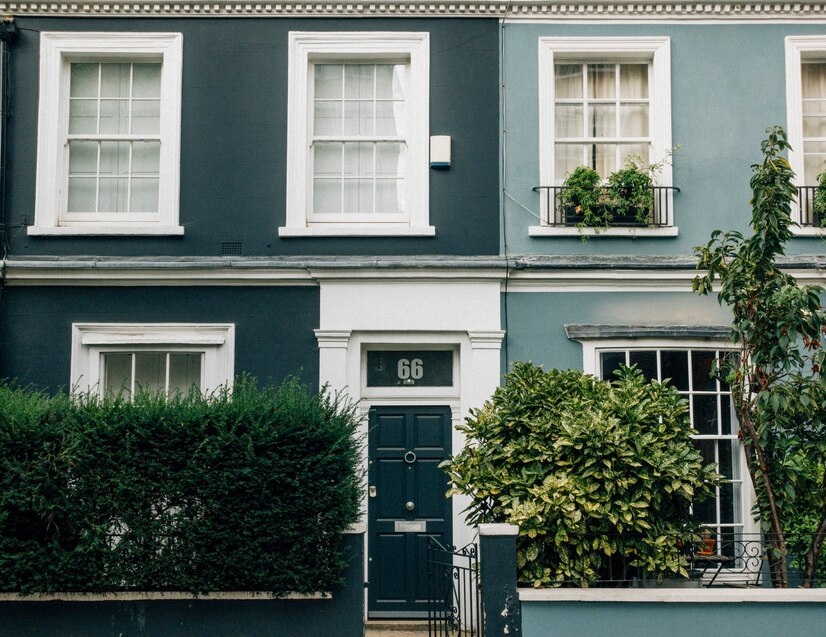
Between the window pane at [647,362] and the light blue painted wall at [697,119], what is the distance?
115cm

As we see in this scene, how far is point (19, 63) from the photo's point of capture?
1103 cm

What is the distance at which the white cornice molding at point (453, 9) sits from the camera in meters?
11.0

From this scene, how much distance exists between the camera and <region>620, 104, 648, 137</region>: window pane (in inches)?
442

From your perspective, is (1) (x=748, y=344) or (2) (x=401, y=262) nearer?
(1) (x=748, y=344)

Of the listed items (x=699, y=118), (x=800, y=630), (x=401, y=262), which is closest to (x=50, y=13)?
(x=401, y=262)

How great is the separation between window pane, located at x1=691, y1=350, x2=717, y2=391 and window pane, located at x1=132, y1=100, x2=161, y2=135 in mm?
6735

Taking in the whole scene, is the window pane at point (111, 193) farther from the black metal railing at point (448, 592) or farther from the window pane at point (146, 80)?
the black metal railing at point (448, 592)

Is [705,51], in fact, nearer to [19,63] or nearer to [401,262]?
[401,262]

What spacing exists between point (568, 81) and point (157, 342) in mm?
5687

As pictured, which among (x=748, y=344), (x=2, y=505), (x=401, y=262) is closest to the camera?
(x=2, y=505)

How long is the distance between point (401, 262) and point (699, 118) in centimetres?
388

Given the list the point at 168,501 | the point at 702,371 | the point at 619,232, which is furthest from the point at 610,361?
the point at 168,501

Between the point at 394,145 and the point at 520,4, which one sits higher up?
the point at 520,4

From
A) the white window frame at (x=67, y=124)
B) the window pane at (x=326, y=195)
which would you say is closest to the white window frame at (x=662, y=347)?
the window pane at (x=326, y=195)
